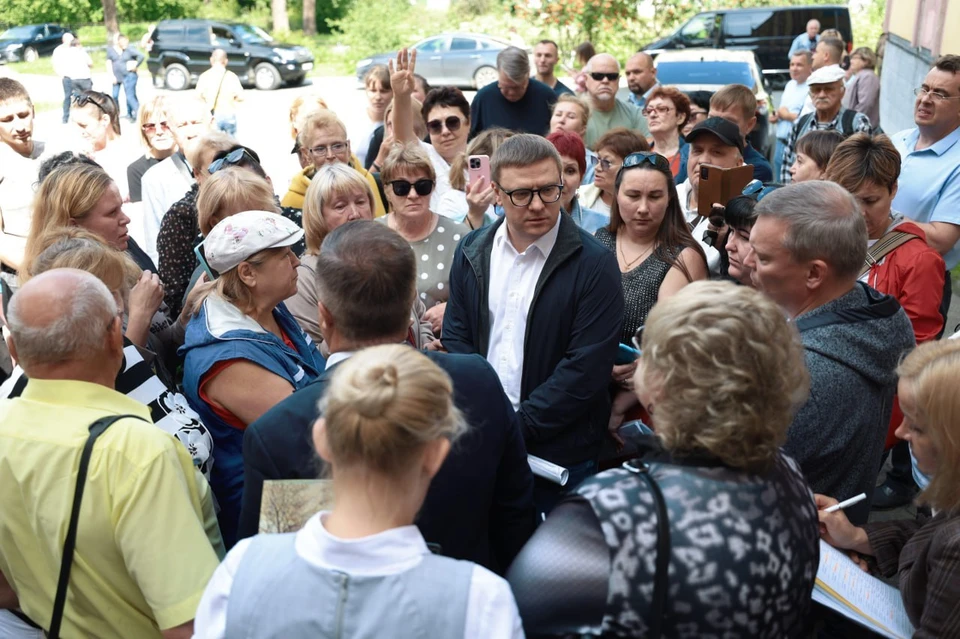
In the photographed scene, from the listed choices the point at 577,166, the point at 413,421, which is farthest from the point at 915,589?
the point at 577,166

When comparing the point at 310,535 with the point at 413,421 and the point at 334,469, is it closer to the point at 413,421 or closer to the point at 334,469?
the point at 334,469

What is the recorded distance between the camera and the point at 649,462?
173 centimetres

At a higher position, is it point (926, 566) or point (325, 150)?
point (325, 150)

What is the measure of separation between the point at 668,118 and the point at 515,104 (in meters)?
1.75

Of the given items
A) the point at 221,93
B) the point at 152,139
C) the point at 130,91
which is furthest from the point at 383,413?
the point at 130,91

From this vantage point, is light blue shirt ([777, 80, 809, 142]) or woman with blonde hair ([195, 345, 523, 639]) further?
light blue shirt ([777, 80, 809, 142])

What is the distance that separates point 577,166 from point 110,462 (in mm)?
3615

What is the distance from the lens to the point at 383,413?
153 cm

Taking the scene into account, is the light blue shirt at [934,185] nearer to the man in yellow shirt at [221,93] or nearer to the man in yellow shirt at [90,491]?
the man in yellow shirt at [90,491]

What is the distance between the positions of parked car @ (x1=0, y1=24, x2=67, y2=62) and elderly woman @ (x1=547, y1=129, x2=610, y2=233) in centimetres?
3224

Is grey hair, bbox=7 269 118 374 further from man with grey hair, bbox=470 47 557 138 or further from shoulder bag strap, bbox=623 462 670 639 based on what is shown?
man with grey hair, bbox=470 47 557 138

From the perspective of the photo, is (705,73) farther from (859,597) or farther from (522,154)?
(859,597)

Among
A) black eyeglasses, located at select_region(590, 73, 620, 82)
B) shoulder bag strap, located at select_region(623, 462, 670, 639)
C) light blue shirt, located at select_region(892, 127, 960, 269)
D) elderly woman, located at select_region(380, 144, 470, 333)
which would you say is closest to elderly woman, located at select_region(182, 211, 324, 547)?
elderly woman, located at select_region(380, 144, 470, 333)

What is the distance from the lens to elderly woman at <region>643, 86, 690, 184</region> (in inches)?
250
